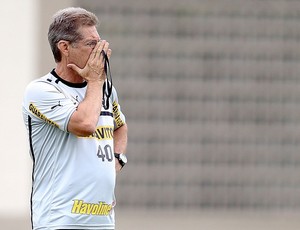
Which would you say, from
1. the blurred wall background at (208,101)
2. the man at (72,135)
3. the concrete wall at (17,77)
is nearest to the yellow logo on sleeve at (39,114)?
the man at (72,135)

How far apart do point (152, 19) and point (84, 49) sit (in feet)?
19.8

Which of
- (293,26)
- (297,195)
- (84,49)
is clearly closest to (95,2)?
(293,26)

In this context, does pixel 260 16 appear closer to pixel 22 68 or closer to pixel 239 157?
pixel 239 157

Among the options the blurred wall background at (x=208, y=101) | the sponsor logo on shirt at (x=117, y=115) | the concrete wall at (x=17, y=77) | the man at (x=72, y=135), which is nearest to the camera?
the man at (x=72, y=135)

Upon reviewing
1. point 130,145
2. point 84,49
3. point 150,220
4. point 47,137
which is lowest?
point 150,220

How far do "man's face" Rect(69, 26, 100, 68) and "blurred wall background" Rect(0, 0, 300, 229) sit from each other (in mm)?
5736

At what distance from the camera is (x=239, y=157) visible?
39.4 ft

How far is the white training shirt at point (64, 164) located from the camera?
221 inches

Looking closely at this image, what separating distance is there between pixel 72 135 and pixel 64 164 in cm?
14

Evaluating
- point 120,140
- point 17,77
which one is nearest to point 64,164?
point 120,140

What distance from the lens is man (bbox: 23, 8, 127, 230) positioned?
221 inches

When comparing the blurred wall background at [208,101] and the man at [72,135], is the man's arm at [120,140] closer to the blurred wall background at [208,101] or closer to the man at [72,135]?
the man at [72,135]

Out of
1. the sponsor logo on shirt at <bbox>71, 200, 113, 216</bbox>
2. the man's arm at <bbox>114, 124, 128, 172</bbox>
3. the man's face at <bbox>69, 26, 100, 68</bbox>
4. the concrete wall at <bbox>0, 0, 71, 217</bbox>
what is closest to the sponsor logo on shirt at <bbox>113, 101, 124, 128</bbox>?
the man's arm at <bbox>114, 124, 128, 172</bbox>

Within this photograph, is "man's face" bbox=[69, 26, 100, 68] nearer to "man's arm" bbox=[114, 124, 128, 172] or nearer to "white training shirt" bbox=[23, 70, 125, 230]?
"white training shirt" bbox=[23, 70, 125, 230]
